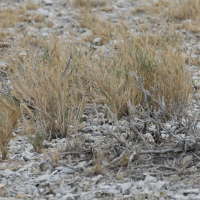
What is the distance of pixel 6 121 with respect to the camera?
9.18 ft

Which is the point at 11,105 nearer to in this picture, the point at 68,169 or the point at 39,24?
the point at 68,169

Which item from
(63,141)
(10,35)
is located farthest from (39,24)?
(63,141)

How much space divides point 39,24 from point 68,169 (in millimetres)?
4892

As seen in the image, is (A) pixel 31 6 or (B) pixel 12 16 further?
(A) pixel 31 6

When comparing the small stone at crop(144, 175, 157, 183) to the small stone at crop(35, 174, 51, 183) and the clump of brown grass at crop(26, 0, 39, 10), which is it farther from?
the clump of brown grass at crop(26, 0, 39, 10)

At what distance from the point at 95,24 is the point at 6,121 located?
4.39 metres

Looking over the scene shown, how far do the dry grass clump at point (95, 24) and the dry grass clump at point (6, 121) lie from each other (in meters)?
3.15

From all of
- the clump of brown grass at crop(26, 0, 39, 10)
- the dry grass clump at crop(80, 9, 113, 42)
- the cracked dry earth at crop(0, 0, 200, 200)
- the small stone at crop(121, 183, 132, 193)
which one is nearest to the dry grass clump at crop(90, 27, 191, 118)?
the cracked dry earth at crop(0, 0, 200, 200)

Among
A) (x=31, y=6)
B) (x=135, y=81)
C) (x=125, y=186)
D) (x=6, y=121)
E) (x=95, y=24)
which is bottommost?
(x=125, y=186)

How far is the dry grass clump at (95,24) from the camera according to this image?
6.26 meters

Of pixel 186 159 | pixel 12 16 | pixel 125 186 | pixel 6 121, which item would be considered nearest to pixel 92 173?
pixel 125 186

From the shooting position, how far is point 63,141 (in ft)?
9.59

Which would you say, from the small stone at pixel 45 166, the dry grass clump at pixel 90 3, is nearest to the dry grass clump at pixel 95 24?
the dry grass clump at pixel 90 3

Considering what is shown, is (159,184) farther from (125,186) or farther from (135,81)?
(135,81)
